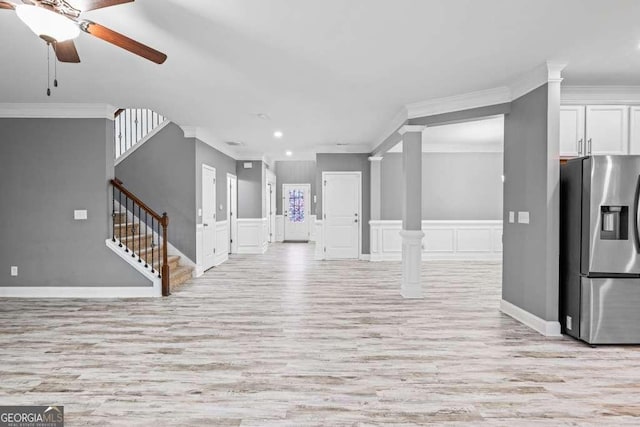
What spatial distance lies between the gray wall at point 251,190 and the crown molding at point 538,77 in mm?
7055

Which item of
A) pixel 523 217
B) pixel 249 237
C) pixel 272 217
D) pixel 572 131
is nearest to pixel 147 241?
pixel 249 237

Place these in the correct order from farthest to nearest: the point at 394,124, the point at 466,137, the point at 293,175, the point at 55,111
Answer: the point at 293,175, the point at 466,137, the point at 394,124, the point at 55,111

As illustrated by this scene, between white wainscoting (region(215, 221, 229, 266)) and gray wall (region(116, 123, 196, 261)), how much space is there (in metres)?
1.49

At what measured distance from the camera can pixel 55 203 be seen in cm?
534

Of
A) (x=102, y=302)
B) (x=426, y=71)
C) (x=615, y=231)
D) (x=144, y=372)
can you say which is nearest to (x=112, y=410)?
(x=144, y=372)

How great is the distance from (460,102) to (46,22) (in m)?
4.26

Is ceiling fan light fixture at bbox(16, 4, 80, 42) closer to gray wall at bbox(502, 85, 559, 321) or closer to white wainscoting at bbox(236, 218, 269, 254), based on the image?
gray wall at bbox(502, 85, 559, 321)

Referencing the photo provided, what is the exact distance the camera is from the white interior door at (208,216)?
285 inches

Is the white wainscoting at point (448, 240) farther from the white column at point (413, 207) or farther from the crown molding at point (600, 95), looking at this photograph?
the crown molding at point (600, 95)

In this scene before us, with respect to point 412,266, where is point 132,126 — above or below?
above

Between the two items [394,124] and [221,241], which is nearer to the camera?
[394,124]

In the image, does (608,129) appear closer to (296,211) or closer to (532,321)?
(532,321)

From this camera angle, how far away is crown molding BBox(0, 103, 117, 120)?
523 centimetres

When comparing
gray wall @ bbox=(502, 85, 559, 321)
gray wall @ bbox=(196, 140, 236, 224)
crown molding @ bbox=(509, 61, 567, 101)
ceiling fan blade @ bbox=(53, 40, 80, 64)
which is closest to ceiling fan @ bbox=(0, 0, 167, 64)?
ceiling fan blade @ bbox=(53, 40, 80, 64)
